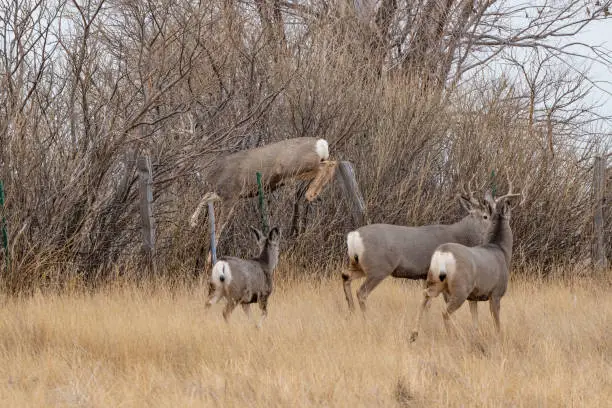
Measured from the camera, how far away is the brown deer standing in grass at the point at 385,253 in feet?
28.3

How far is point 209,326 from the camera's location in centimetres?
734

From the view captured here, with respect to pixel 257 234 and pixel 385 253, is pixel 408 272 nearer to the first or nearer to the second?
pixel 385 253

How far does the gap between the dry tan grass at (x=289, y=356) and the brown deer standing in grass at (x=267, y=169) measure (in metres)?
1.28

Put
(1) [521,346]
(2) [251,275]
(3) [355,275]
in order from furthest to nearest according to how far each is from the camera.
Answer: (3) [355,275], (2) [251,275], (1) [521,346]

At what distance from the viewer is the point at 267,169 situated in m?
10.1

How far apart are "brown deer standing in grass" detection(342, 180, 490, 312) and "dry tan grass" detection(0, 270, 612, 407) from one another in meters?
0.33

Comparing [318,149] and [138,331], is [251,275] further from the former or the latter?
[318,149]

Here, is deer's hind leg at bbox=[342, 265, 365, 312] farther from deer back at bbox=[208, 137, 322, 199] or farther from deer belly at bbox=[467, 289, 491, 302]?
deer back at bbox=[208, 137, 322, 199]

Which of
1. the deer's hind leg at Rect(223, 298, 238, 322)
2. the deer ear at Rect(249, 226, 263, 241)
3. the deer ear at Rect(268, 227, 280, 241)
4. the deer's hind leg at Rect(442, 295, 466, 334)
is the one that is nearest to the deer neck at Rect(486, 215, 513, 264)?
the deer's hind leg at Rect(442, 295, 466, 334)

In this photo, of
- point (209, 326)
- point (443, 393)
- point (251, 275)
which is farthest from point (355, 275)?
point (443, 393)

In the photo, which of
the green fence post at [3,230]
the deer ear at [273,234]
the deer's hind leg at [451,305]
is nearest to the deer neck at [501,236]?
the deer's hind leg at [451,305]

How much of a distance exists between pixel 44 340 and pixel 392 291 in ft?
13.7

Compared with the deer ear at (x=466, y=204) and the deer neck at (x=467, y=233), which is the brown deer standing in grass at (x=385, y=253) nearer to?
the deer neck at (x=467, y=233)

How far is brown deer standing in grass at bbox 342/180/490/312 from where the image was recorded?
28.3 feet
